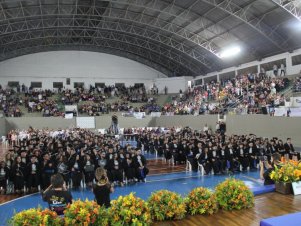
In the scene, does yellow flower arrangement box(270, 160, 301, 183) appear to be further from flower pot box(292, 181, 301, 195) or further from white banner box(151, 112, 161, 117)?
white banner box(151, 112, 161, 117)

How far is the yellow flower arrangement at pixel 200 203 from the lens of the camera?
20.0 ft

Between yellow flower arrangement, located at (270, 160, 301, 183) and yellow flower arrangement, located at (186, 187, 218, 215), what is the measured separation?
2.26m

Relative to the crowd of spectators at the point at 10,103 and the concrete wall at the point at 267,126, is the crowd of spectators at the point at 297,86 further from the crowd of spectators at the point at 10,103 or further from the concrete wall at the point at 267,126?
the crowd of spectators at the point at 10,103

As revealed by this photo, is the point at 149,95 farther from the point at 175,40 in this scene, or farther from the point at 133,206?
the point at 133,206

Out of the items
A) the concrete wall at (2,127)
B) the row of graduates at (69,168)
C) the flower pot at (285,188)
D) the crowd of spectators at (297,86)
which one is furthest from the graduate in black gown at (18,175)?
the concrete wall at (2,127)

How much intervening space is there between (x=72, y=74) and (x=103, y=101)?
6467mm

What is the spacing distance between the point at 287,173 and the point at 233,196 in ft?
6.10

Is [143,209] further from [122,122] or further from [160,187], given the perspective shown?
[122,122]

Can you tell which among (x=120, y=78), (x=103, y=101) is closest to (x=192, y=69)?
(x=120, y=78)

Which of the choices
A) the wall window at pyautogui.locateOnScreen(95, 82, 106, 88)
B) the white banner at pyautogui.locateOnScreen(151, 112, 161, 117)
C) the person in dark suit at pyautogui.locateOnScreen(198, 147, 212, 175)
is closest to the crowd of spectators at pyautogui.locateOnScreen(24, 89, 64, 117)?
the wall window at pyautogui.locateOnScreen(95, 82, 106, 88)

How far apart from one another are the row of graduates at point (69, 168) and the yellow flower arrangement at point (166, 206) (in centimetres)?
509

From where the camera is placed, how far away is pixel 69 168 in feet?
34.9

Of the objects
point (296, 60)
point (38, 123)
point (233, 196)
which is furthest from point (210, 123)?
point (233, 196)

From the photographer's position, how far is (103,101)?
33906mm
